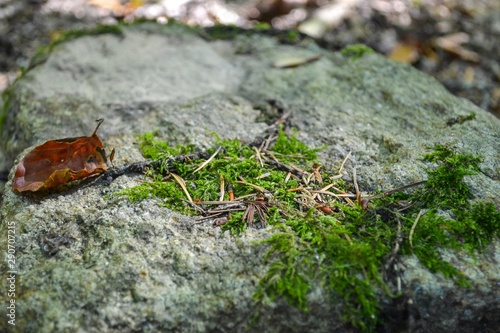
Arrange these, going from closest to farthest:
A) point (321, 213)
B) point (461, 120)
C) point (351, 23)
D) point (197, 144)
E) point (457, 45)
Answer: point (321, 213), point (197, 144), point (461, 120), point (457, 45), point (351, 23)

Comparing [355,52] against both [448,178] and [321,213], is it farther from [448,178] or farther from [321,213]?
[321,213]

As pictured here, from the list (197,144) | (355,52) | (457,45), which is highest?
(355,52)

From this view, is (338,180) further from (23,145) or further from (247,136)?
(23,145)

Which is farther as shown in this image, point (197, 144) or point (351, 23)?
point (351, 23)

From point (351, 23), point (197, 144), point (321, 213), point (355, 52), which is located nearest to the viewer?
point (321, 213)

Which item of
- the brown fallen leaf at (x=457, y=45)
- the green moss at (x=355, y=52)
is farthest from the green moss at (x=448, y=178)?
the brown fallen leaf at (x=457, y=45)

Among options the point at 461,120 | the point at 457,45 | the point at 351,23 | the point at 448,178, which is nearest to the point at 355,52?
the point at 461,120

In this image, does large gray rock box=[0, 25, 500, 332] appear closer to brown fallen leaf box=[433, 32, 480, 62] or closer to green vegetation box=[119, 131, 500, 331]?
green vegetation box=[119, 131, 500, 331]

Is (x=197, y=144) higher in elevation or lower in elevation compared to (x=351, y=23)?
higher

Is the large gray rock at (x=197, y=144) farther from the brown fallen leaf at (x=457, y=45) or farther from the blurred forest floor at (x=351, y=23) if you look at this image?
the brown fallen leaf at (x=457, y=45)
